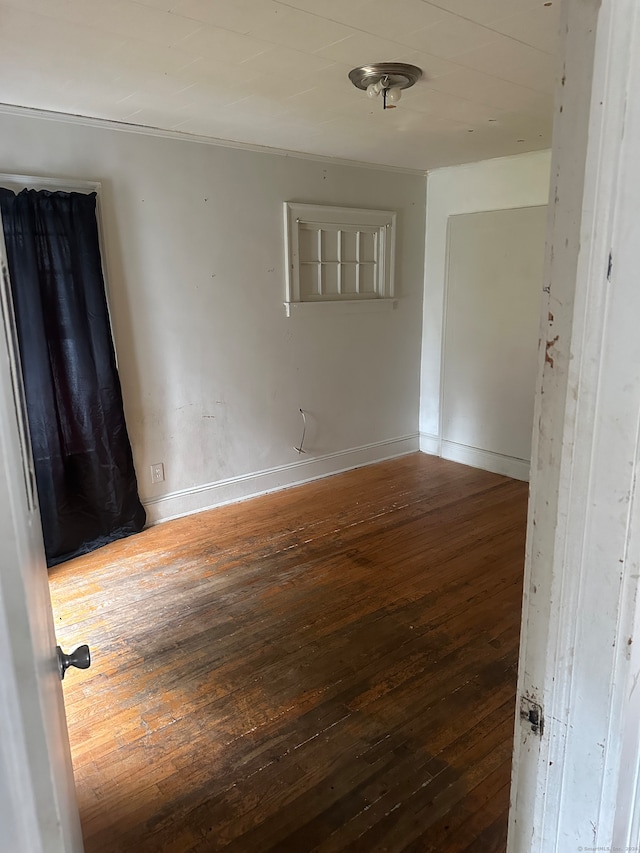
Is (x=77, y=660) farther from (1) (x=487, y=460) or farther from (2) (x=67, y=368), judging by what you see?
(1) (x=487, y=460)

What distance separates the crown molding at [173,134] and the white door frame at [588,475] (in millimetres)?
2886

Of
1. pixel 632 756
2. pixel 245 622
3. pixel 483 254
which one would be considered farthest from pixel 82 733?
pixel 483 254

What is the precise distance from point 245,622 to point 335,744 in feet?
2.62

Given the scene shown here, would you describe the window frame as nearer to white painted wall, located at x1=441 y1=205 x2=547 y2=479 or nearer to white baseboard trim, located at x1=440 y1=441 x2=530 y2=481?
white painted wall, located at x1=441 y1=205 x2=547 y2=479

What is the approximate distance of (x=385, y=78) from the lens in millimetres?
2275

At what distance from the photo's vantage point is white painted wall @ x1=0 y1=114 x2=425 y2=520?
3.18 meters

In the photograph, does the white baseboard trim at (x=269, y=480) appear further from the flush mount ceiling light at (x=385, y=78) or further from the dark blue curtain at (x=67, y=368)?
the flush mount ceiling light at (x=385, y=78)

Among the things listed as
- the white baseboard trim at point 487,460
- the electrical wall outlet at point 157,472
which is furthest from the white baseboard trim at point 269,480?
the white baseboard trim at point 487,460

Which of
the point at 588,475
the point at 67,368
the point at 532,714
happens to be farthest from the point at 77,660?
the point at 67,368

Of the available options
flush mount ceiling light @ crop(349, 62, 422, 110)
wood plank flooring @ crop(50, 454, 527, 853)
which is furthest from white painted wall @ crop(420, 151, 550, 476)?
flush mount ceiling light @ crop(349, 62, 422, 110)

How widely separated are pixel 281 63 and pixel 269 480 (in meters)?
2.62

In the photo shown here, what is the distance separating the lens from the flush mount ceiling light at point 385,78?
220 cm

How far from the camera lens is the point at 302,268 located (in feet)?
13.1

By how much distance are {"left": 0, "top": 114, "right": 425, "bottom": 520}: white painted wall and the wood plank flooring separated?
0.55 metres
